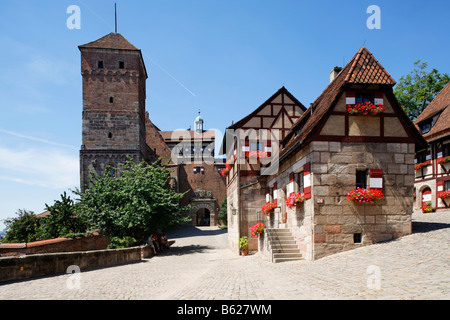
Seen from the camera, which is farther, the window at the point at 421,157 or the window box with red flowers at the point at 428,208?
the window at the point at 421,157

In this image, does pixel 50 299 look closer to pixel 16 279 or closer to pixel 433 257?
pixel 16 279

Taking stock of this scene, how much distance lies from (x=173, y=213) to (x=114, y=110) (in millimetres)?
20765

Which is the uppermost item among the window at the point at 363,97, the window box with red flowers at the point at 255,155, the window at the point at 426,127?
the window at the point at 426,127

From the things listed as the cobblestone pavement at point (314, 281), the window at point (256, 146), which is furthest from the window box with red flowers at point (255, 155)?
the cobblestone pavement at point (314, 281)

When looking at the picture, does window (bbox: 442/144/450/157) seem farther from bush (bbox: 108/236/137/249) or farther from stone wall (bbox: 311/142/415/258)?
bush (bbox: 108/236/137/249)

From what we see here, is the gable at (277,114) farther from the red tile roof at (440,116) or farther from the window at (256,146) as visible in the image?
the red tile roof at (440,116)

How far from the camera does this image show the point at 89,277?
970 cm

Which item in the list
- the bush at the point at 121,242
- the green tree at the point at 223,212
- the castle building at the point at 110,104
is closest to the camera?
the bush at the point at 121,242

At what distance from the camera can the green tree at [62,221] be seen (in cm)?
1969

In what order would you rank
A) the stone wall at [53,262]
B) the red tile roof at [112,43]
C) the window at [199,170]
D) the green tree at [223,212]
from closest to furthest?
the stone wall at [53,262]
the red tile roof at [112,43]
the green tree at [223,212]
the window at [199,170]

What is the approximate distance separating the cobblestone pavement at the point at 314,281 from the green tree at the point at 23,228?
51.5 ft

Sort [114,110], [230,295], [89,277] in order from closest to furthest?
[230,295], [89,277], [114,110]
